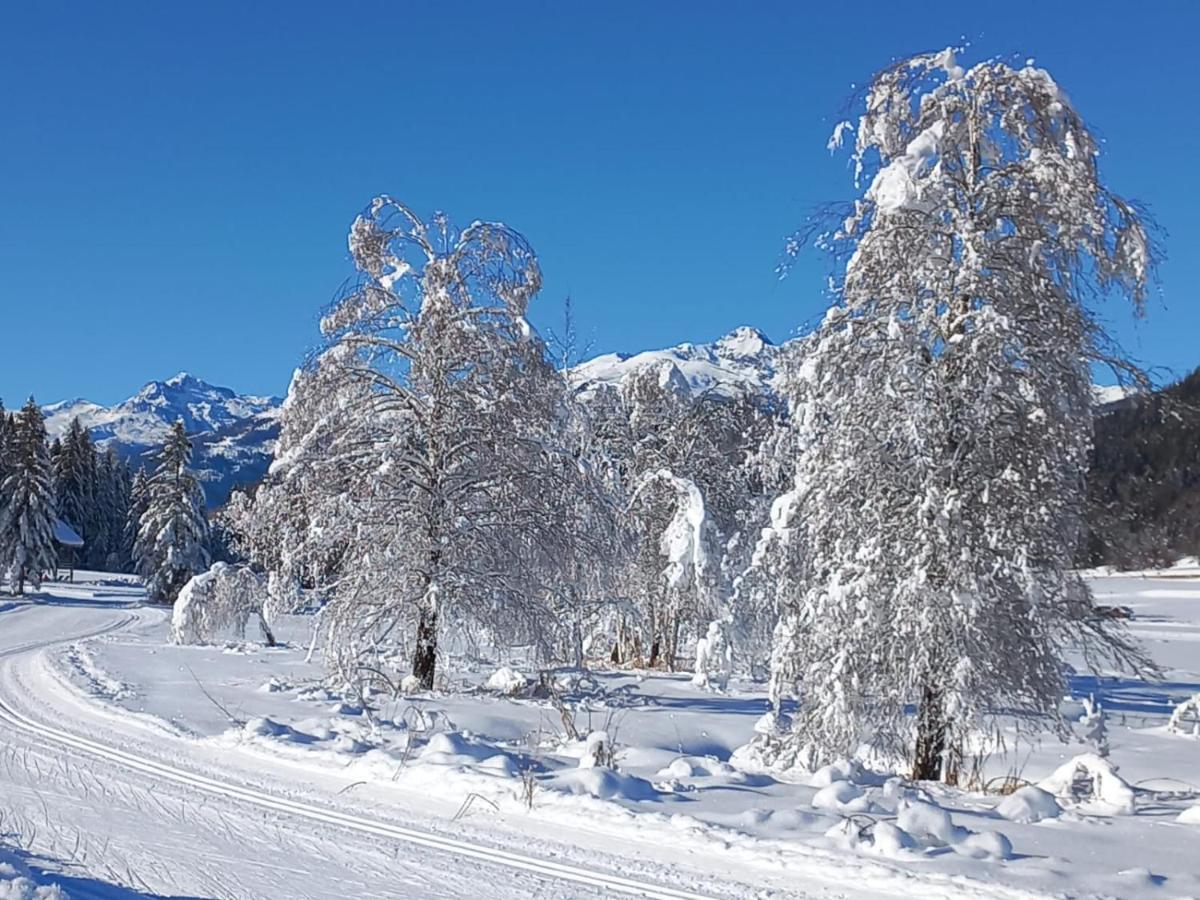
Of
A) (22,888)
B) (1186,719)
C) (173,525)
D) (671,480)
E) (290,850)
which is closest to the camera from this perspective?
(22,888)

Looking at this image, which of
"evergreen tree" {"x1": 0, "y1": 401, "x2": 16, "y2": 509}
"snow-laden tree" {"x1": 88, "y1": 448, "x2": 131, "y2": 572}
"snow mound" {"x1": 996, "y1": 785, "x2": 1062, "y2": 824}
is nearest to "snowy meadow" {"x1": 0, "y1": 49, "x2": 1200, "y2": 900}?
"snow mound" {"x1": 996, "y1": 785, "x2": 1062, "y2": 824}

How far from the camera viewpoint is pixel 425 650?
16.3 meters

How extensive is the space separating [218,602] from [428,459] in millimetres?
6488

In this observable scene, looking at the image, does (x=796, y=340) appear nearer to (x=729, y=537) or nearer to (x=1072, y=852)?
(x=1072, y=852)

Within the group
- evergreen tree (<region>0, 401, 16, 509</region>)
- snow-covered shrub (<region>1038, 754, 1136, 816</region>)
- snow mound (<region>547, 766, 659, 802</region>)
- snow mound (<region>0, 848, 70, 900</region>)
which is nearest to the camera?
snow mound (<region>0, 848, 70, 900</region>)

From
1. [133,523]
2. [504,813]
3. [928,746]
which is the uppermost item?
[133,523]

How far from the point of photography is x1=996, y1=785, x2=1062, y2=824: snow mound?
8320 millimetres

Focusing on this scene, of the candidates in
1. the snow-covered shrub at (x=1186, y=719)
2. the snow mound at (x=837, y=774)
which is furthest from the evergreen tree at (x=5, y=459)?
the snow mound at (x=837, y=774)

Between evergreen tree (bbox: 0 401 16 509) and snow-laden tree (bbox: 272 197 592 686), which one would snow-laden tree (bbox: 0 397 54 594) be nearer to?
evergreen tree (bbox: 0 401 16 509)

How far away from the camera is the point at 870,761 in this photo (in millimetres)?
11938

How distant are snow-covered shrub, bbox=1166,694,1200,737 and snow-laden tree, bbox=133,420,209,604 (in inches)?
1801

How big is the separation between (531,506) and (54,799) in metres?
8.83

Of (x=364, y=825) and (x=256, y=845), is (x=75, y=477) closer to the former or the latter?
(x=364, y=825)

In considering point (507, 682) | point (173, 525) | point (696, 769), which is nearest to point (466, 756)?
point (696, 769)
